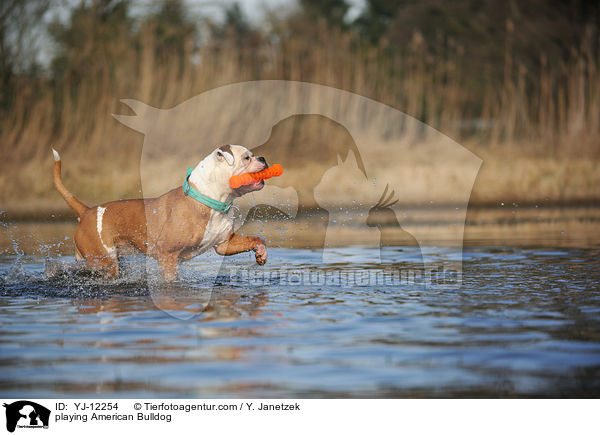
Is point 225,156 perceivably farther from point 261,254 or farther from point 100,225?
point 100,225

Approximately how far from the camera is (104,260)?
23.2 feet

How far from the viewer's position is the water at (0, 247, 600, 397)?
3.90 metres

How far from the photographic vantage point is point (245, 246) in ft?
23.1

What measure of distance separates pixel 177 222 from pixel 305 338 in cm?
224

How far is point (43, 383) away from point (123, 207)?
3.16 meters

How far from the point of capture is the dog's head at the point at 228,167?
6.49 metres

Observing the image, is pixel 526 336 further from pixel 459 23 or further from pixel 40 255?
pixel 459 23

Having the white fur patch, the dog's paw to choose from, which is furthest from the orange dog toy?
the white fur patch

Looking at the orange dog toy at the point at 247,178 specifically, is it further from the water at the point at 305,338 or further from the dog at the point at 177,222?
the water at the point at 305,338
